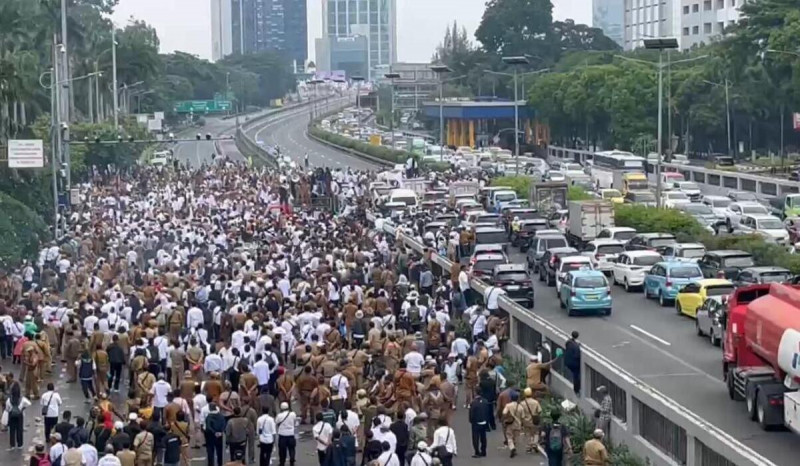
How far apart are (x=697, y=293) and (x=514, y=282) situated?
4157mm

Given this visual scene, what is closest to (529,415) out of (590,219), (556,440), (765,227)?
(556,440)

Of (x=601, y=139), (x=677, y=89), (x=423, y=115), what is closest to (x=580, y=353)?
(x=677, y=89)

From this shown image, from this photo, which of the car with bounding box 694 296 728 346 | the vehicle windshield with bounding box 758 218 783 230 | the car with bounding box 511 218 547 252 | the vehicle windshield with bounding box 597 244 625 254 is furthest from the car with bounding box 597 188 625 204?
the car with bounding box 694 296 728 346

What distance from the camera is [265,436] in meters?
22.4

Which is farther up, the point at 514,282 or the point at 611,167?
the point at 611,167

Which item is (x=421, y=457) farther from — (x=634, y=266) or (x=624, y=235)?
(x=624, y=235)

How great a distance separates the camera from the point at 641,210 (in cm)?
5203

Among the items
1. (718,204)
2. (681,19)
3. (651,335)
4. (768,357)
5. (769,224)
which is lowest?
(651,335)

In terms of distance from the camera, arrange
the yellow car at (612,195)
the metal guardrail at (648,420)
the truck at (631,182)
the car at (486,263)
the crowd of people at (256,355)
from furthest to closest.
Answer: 1. the truck at (631,182)
2. the yellow car at (612,195)
3. the car at (486,263)
4. the crowd of people at (256,355)
5. the metal guardrail at (648,420)

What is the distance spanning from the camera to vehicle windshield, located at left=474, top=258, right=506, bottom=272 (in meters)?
39.5

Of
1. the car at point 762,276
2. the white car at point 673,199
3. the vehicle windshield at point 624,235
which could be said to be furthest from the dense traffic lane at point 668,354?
the white car at point 673,199

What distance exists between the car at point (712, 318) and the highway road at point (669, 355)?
20 cm

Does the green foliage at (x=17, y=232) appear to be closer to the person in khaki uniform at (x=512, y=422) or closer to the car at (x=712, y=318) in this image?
the car at (x=712, y=318)

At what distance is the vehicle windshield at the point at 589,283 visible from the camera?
119 feet
